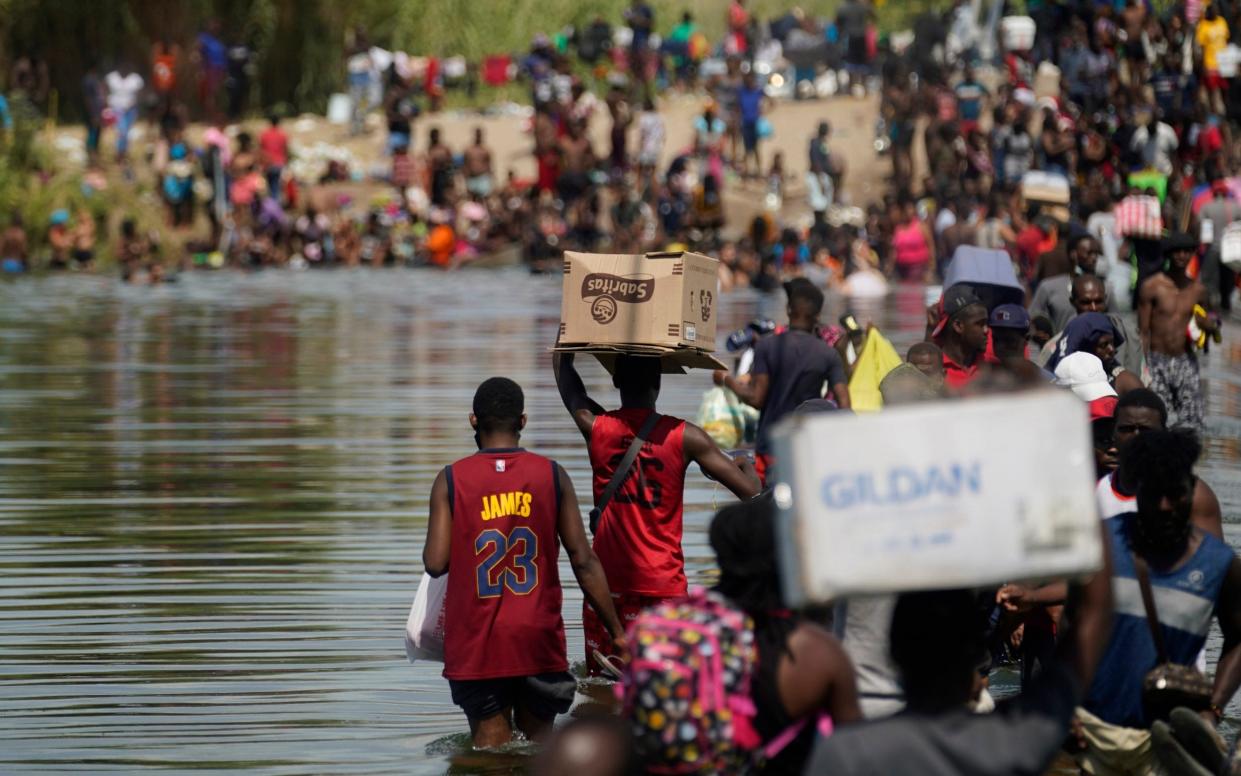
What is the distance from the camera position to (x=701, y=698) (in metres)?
4.72

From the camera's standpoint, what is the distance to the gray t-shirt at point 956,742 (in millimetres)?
4484

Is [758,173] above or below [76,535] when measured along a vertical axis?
above

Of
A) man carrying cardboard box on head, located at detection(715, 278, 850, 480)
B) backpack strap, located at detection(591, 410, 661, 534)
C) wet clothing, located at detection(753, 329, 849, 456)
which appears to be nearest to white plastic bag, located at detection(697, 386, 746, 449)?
man carrying cardboard box on head, located at detection(715, 278, 850, 480)

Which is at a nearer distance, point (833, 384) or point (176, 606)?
point (176, 606)

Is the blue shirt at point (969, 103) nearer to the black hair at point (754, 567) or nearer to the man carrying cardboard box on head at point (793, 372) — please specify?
the man carrying cardboard box on head at point (793, 372)

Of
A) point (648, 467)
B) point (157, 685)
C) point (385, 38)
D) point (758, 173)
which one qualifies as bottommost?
point (157, 685)

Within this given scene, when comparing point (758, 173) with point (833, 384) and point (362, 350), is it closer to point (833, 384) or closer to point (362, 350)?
point (362, 350)

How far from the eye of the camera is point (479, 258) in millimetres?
40438

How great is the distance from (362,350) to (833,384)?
13.2 m

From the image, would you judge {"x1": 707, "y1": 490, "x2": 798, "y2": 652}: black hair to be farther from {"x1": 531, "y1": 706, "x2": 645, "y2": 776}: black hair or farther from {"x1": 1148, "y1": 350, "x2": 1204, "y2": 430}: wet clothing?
{"x1": 1148, "y1": 350, "x2": 1204, "y2": 430}: wet clothing

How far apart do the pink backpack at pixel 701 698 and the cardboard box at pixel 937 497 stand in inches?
19.8

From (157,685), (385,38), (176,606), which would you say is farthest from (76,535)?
(385,38)

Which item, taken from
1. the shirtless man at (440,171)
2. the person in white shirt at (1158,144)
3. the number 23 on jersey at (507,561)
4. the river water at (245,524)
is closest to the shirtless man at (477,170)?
the shirtless man at (440,171)

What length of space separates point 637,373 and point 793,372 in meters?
2.82
